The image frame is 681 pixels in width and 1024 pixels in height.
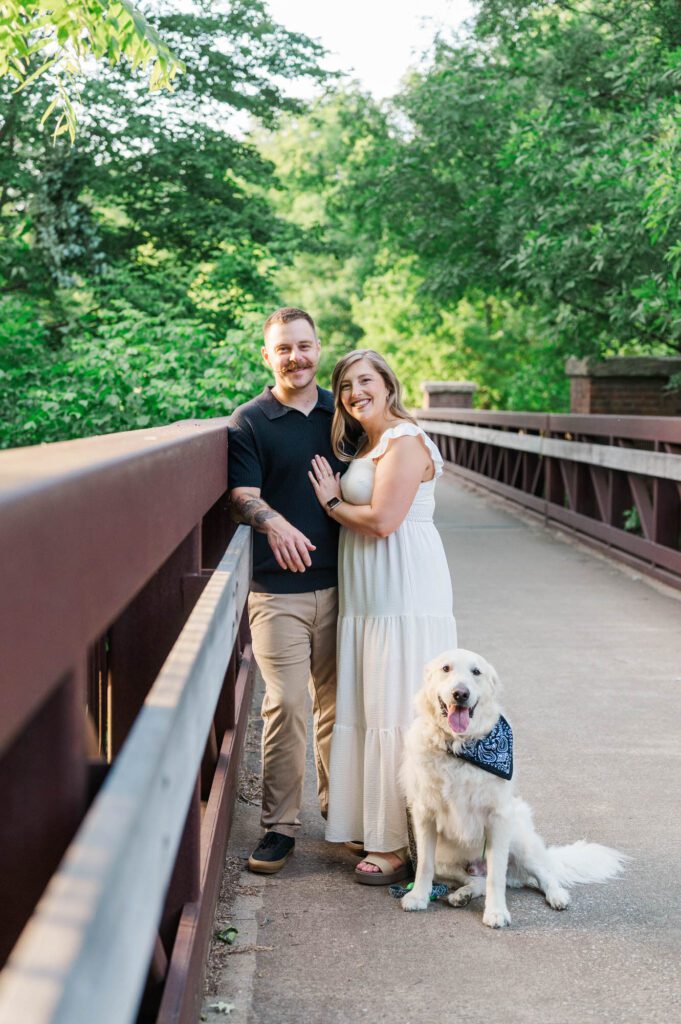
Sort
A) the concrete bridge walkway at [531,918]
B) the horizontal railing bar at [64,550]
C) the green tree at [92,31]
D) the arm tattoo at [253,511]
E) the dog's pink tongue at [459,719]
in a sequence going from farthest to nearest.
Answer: the green tree at [92,31]
the arm tattoo at [253,511]
the dog's pink tongue at [459,719]
the concrete bridge walkway at [531,918]
the horizontal railing bar at [64,550]

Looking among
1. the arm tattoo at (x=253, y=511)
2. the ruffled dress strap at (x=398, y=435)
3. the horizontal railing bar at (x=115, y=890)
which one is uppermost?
the ruffled dress strap at (x=398, y=435)

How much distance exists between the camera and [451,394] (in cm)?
2905

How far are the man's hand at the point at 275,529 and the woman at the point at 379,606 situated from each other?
19 centimetres

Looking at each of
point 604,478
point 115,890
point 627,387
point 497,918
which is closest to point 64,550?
point 115,890

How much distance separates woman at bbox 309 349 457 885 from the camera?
4.73 meters

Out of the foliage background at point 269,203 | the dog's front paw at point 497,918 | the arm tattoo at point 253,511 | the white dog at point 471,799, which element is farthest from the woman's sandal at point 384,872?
the foliage background at point 269,203

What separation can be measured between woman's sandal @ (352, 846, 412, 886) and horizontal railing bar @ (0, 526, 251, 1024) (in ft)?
9.61

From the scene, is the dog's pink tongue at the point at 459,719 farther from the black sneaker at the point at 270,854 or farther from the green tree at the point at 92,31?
the green tree at the point at 92,31

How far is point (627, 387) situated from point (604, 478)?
344 cm

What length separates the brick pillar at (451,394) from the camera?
28.8m

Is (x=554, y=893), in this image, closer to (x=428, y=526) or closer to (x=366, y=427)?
(x=428, y=526)

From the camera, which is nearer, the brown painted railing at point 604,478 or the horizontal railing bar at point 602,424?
the horizontal railing bar at point 602,424

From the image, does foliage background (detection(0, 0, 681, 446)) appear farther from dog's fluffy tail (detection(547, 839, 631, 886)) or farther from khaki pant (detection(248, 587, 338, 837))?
dog's fluffy tail (detection(547, 839, 631, 886))

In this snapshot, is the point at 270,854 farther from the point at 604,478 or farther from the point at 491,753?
the point at 604,478
